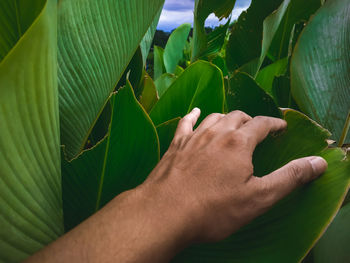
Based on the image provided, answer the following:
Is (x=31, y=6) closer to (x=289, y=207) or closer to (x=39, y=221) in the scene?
(x=39, y=221)

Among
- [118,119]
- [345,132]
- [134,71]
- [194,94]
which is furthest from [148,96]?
[345,132]

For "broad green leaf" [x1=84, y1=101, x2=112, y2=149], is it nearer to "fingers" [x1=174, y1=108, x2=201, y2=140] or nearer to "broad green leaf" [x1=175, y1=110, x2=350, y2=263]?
"fingers" [x1=174, y1=108, x2=201, y2=140]

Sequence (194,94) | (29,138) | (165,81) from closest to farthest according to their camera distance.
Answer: (29,138)
(194,94)
(165,81)

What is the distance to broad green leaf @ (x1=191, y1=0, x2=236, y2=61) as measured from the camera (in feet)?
2.73

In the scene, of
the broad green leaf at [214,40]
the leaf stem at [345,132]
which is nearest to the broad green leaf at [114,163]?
the leaf stem at [345,132]

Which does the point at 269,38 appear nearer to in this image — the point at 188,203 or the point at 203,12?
the point at 203,12

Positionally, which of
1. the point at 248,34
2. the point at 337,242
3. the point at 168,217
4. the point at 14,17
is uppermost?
the point at 14,17

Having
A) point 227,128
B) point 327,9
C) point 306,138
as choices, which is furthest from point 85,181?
point 327,9

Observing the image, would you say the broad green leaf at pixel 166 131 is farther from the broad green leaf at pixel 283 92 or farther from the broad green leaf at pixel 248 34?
the broad green leaf at pixel 248 34

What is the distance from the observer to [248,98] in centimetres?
53

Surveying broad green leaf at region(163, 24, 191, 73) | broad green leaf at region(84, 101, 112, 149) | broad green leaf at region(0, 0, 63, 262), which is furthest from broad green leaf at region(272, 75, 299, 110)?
broad green leaf at region(163, 24, 191, 73)

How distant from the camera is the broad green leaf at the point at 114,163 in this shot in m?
0.44

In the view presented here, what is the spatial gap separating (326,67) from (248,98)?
0.48 feet

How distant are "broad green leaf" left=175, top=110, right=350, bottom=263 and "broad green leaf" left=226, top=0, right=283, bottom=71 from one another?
44 centimetres
